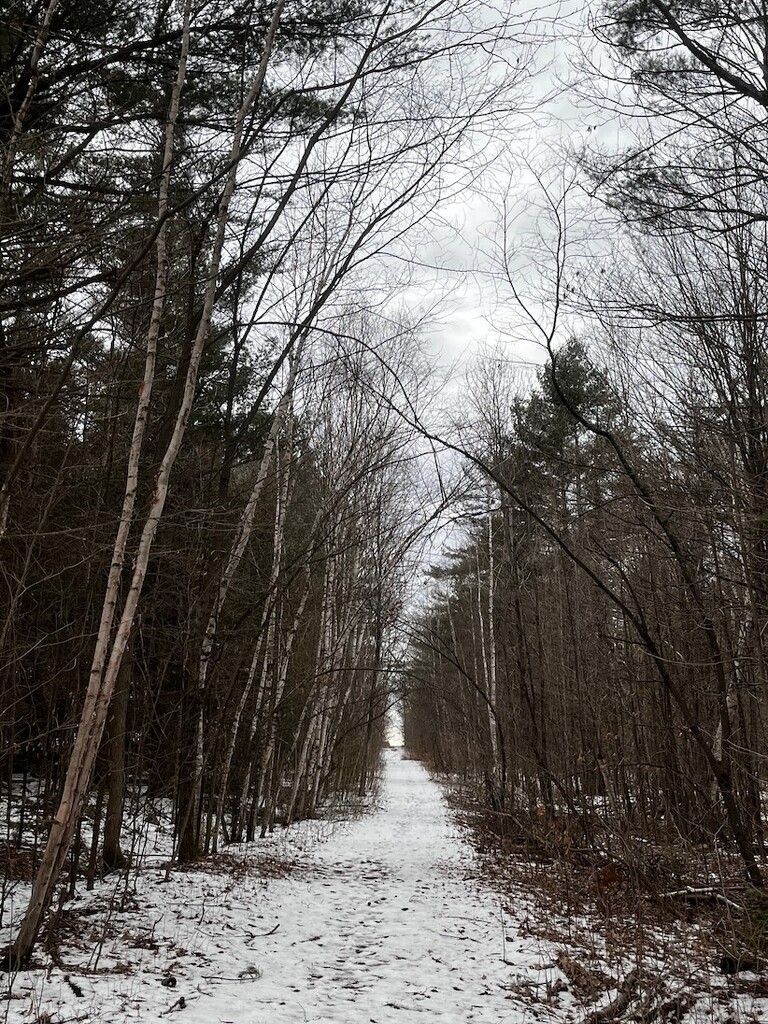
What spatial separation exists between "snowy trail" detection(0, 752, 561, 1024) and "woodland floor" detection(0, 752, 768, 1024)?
0.05 feet

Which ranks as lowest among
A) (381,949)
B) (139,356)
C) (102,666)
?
(381,949)

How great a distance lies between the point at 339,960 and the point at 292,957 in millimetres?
304

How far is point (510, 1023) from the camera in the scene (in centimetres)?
368

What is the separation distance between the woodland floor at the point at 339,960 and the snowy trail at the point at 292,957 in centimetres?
2

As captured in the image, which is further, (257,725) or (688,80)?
(257,725)

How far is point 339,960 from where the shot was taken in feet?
15.5

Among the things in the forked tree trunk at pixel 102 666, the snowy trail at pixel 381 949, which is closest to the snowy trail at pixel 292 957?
the snowy trail at pixel 381 949

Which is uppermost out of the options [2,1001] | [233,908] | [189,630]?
[189,630]

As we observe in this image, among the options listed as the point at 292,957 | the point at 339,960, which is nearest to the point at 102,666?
the point at 292,957

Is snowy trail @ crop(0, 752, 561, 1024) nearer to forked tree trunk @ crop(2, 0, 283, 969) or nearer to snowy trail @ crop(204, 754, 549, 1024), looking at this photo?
snowy trail @ crop(204, 754, 549, 1024)

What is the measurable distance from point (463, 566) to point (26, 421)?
17227 mm

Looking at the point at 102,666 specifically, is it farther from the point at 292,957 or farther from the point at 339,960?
the point at 339,960

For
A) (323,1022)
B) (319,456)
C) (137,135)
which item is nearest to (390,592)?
(319,456)

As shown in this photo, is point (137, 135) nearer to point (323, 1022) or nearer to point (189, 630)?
point (189, 630)
